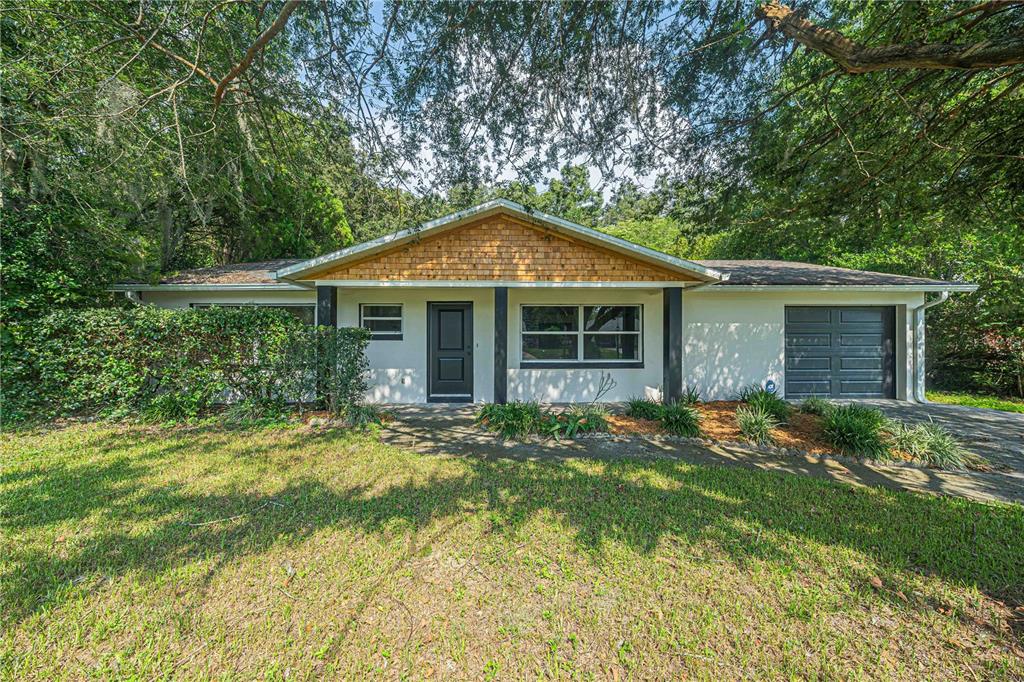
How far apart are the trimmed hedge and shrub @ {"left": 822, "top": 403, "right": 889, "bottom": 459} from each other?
7.44 meters

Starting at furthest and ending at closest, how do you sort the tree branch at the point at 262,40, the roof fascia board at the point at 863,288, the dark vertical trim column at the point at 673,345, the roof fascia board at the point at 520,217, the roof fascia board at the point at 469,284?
the roof fascia board at the point at 863,288 → the dark vertical trim column at the point at 673,345 → the roof fascia board at the point at 469,284 → the roof fascia board at the point at 520,217 → the tree branch at the point at 262,40

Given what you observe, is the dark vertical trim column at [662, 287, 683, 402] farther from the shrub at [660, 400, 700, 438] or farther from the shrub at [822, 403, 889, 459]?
the shrub at [822, 403, 889, 459]

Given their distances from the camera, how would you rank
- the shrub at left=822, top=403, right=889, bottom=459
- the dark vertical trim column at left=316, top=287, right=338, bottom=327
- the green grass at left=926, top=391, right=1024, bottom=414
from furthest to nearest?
the green grass at left=926, top=391, right=1024, bottom=414 < the dark vertical trim column at left=316, top=287, right=338, bottom=327 < the shrub at left=822, top=403, right=889, bottom=459

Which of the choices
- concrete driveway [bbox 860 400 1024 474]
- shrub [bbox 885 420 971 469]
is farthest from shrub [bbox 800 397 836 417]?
concrete driveway [bbox 860 400 1024 474]

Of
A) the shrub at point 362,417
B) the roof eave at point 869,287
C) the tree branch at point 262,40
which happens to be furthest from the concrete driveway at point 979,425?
the tree branch at point 262,40

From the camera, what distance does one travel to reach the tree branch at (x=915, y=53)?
2.64m

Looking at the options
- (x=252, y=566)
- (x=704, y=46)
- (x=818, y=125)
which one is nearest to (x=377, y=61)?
(x=704, y=46)

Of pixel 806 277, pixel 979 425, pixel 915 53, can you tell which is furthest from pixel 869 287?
pixel 915 53

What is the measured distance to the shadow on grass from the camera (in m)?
2.87

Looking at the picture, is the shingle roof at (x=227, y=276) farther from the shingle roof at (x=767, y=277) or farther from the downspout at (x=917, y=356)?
the downspout at (x=917, y=356)

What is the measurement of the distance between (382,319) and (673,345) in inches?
248

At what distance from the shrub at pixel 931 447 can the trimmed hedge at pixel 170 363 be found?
8211 mm

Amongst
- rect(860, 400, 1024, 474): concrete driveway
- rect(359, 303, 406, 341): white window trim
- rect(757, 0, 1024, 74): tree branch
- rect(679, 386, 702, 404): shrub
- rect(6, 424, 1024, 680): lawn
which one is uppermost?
rect(757, 0, 1024, 74): tree branch

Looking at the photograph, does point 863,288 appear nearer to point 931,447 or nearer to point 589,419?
point 931,447
